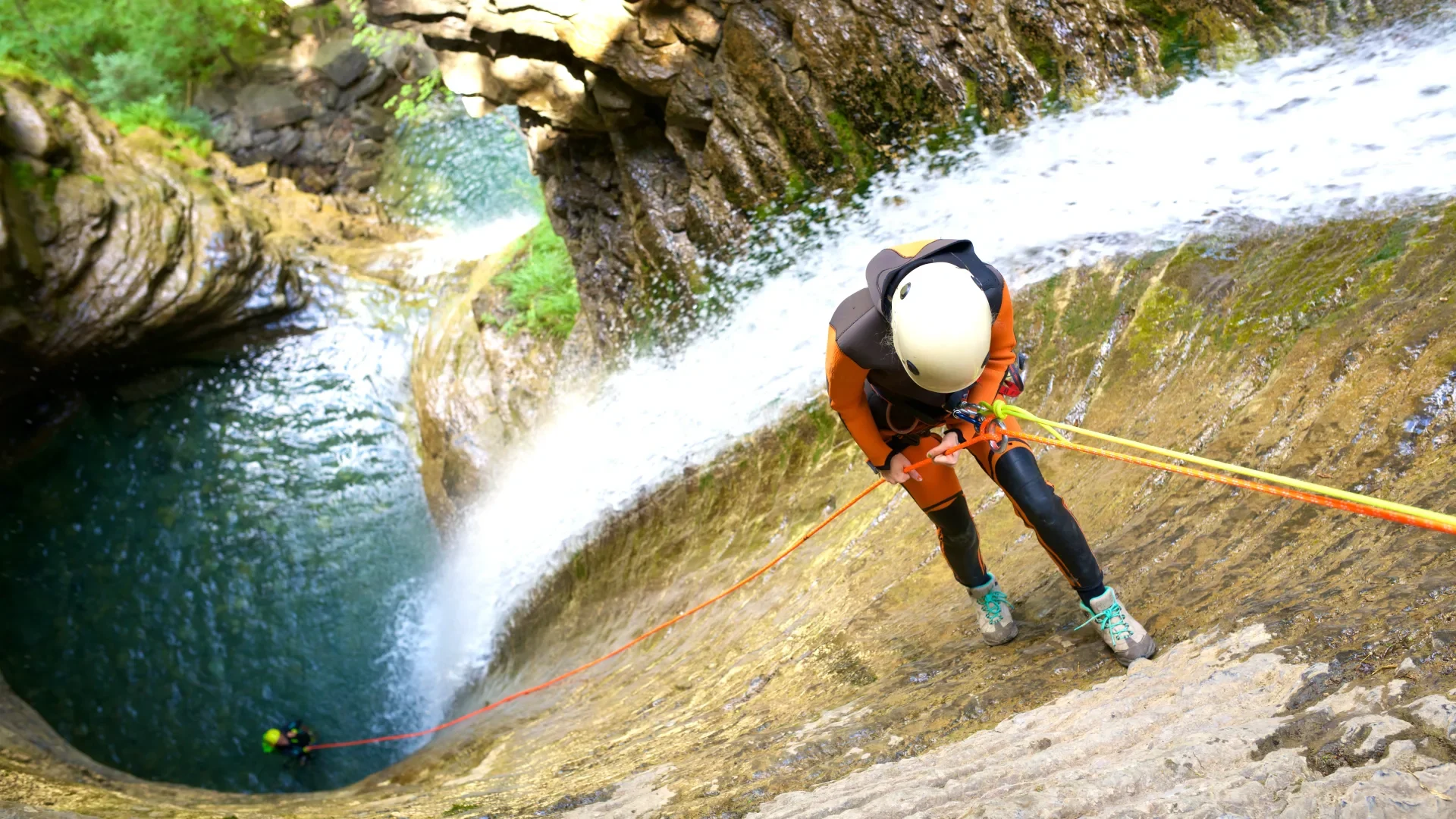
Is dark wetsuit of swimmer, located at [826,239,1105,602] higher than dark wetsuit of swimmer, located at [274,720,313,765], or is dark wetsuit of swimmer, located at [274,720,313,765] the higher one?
dark wetsuit of swimmer, located at [826,239,1105,602]

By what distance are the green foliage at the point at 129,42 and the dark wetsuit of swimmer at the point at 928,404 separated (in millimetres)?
15037

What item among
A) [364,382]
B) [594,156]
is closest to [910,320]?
[594,156]

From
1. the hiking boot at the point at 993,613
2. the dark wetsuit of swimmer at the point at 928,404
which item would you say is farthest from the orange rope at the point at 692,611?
the hiking boot at the point at 993,613

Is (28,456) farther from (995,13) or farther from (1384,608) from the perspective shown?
(1384,608)

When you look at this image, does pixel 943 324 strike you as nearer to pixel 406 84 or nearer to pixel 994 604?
pixel 994 604

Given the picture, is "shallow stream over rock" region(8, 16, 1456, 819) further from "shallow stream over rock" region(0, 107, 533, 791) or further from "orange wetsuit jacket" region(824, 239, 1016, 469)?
"shallow stream over rock" region(0, 107, 533, 791)

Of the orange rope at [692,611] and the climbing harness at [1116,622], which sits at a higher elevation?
the climbing harness at [1116,622]

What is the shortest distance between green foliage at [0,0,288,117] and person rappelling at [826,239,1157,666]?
49.4 feet

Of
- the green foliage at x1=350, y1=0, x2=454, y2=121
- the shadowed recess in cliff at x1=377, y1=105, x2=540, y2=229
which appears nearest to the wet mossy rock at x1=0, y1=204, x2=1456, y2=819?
the green foliage at x1=350, y1=0, x2=454, y2=121

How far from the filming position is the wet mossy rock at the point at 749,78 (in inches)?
219

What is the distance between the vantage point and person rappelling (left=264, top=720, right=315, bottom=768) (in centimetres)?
739

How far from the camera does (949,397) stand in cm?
258

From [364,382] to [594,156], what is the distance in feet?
14.9

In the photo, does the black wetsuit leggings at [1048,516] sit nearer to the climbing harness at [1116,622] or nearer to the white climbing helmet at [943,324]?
the climbing harness at [1116,622]
